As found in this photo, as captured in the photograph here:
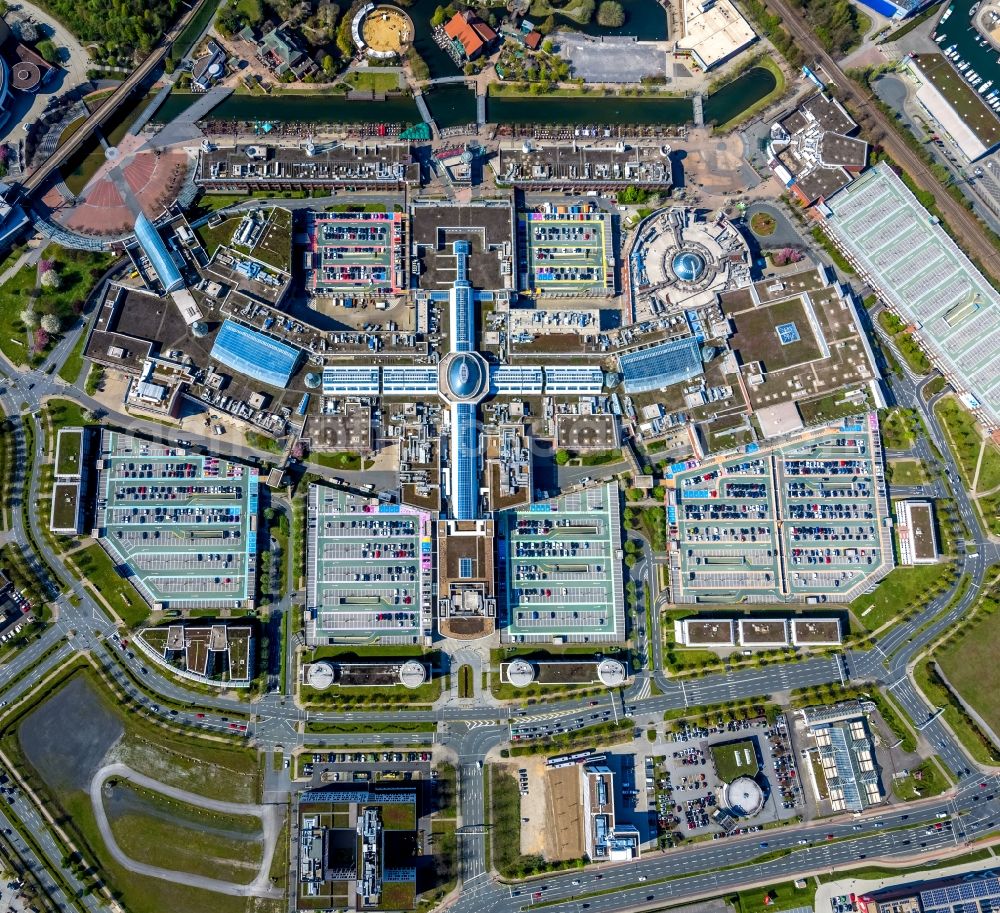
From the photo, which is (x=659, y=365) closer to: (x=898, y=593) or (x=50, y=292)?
(x=898, y=593)

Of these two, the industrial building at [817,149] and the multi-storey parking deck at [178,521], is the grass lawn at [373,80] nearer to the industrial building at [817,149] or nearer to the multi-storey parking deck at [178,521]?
the industrial building at [817,149]

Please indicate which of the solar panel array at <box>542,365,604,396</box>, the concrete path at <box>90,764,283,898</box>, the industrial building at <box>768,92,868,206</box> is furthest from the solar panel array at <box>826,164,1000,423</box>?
the concrete path at <box>90,764,283,898</box>

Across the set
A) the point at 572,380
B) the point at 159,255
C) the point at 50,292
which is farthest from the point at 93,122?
the point at 572,380

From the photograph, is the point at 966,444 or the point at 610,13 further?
the point at 610,13

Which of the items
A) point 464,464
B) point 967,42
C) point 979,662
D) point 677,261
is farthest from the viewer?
point 967,42

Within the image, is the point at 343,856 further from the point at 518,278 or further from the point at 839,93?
the point at 839,93

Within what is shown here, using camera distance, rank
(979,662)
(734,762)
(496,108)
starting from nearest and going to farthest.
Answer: (734,762) < (979,662) < (496,108)
